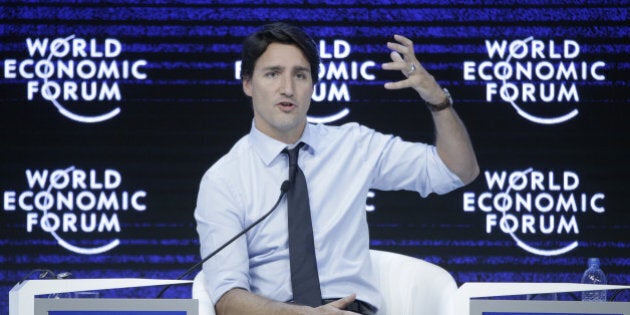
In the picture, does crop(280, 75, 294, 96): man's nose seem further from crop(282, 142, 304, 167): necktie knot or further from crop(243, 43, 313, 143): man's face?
crop(282, 142, 304, 167): necktie knot

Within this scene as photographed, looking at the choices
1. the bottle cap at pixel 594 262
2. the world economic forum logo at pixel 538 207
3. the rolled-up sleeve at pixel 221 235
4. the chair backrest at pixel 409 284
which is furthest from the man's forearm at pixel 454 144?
the world economic forum logo at pixel 538 207

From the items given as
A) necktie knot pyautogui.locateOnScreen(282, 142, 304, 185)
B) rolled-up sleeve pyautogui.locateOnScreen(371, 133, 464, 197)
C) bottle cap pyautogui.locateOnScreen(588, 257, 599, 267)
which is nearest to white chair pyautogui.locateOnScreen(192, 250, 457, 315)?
rolled-up sleeve pyautogui.locateOnScreen(371, 133, 464, 197)

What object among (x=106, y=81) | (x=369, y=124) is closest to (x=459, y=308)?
(x=369, y=124)

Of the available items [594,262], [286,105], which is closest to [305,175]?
[286,105]

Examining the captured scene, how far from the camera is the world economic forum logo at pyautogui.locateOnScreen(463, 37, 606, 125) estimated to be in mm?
4422

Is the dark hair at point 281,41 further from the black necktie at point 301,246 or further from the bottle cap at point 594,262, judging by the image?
the bottle cap at point 594,262

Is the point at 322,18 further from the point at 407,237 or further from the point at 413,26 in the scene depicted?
the point at 407,237

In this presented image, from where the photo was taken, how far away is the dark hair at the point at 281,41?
2.80m

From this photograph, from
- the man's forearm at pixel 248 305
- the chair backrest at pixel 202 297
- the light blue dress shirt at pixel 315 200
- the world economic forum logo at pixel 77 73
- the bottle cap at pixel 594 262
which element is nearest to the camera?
the man's forearm at pixel 248 305

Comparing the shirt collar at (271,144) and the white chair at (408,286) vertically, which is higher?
the shirt collar at (271,144)

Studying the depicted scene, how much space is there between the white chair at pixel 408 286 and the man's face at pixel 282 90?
518 millimetres

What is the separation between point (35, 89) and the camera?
4.42 metres

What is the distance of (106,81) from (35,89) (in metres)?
0.34

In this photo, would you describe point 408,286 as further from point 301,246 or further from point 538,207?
point 538,207
